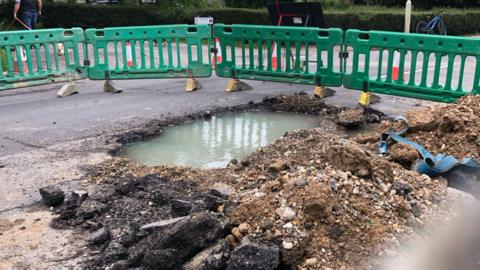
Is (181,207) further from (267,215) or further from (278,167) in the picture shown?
(278,167)

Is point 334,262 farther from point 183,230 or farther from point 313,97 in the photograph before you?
point 313,97

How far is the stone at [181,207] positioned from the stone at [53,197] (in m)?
1.20

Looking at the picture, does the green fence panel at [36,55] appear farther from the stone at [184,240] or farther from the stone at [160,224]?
the stone at [184,240]

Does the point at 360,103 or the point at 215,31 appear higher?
the point at 215,31

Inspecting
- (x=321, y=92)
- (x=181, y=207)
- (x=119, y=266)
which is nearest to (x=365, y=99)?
(x=321, y=92)

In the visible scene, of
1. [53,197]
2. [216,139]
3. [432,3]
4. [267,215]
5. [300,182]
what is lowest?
[216,139]

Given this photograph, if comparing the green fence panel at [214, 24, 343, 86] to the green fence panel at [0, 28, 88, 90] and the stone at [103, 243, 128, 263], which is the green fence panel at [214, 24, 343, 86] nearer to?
the green fence panel at [0, 28, 88, 90]

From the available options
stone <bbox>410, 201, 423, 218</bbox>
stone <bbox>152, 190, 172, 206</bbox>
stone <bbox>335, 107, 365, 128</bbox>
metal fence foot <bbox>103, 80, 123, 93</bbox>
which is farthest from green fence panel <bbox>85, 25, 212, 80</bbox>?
stone <bbox>410, 201, 423, 218</bbox>

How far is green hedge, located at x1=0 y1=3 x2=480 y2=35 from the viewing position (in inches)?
858

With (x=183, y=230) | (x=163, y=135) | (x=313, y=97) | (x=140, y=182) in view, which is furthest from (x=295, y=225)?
(x=313, y=97)

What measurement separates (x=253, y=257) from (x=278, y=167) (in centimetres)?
157

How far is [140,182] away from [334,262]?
232 cm

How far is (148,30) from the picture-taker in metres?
10.6

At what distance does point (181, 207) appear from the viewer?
15.1 feet
